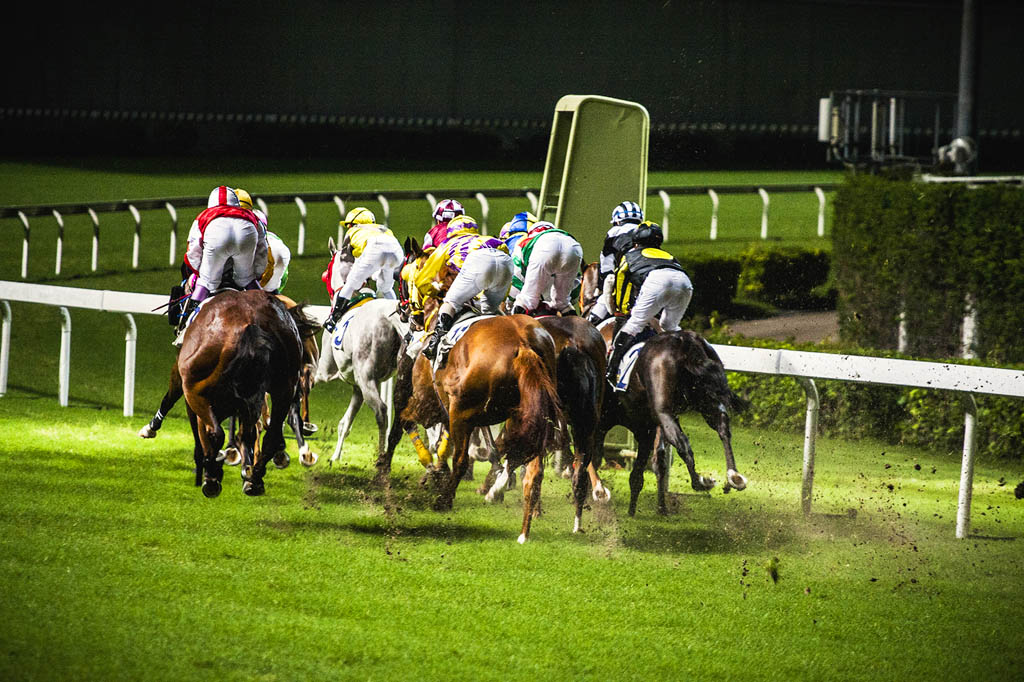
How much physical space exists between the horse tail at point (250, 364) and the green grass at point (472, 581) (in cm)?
60

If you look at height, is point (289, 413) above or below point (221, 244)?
below

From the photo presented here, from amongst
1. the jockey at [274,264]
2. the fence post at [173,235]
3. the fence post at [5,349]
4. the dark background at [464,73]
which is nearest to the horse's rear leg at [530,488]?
the jockey at [274,264]

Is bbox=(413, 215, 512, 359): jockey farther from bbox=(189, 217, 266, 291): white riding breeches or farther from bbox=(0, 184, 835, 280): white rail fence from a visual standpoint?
bbox=(0, 184, 835, 280): white rail fence

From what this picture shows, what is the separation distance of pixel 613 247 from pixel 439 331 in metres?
1.20

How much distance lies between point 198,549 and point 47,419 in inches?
154

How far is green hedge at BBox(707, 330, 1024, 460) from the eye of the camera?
A: 8.37 m

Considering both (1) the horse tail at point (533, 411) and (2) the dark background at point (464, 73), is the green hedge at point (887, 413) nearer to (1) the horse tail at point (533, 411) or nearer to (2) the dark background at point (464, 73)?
(1) the horse tail at point (533, 411)

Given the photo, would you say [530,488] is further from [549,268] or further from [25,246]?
[25,246]

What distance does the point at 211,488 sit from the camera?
19.9 feet

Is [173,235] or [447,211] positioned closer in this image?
[447,211]

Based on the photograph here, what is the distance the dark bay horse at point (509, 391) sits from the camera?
5.62 metres

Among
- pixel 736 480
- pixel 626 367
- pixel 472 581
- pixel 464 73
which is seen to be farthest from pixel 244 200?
pixel 464 73

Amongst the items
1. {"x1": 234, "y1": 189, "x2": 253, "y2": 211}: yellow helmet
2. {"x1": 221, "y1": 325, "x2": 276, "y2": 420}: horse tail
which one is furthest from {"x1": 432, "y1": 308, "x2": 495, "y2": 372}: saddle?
{"x1": 234, "y1": 189, "x2": 253, "y2": 211}: yellow helmet

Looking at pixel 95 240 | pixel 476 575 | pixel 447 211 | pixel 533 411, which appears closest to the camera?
pixel 476 575
